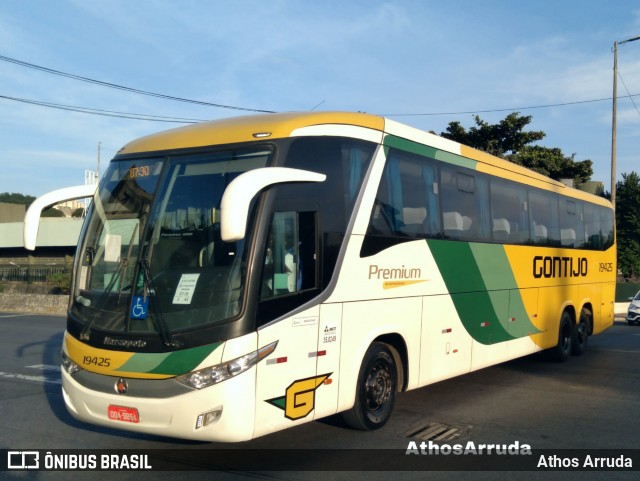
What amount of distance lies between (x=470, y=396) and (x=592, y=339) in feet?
32.5

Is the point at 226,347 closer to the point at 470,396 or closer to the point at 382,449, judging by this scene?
the point at 382,449

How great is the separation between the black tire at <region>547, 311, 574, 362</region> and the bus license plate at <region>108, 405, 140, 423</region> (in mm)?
9593

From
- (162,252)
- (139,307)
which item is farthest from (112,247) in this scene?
(139,307)

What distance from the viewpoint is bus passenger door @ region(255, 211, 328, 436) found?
5949 millimetres

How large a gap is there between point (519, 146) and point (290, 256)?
99.4 feet

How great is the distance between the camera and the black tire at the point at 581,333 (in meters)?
14.0

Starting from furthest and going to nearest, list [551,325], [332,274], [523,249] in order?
[551,325] < [523,249] < [332,274]

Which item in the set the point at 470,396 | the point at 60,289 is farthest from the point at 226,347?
the point at 60,289

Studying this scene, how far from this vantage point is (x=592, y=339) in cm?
1812

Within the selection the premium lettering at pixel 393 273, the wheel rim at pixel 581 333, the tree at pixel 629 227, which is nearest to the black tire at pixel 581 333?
the wheel rim at pixel 581 333

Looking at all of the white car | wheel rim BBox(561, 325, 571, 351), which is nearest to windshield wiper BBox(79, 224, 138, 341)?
wheel rim BBox(561, 325, 571, 351)

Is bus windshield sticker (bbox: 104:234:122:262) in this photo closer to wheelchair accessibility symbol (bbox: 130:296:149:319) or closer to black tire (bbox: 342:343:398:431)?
wheelchair accessibility symbol (bbox: 130:296:149:319)

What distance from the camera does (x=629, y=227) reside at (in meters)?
38.2

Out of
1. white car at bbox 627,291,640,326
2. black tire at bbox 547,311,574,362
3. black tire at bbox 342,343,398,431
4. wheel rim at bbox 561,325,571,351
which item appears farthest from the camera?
white car at bbox 627,291,640,326
